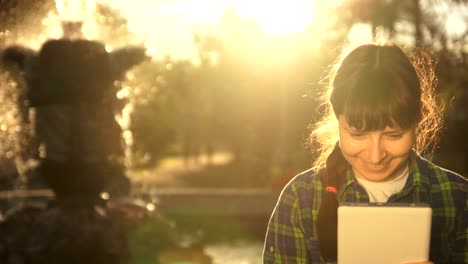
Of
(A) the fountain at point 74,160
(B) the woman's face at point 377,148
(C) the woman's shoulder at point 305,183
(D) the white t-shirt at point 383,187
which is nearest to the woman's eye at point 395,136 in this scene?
(B) the woman's face at point 377,148

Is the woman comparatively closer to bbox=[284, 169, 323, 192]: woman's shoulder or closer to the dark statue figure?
bbox=[284, 169, 323, 192]: woman's shoulder

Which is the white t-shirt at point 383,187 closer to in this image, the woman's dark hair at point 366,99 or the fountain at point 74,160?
the woman's dark hair at point 366,99

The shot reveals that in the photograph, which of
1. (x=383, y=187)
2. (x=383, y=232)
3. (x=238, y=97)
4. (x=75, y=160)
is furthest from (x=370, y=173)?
(x=238, y=97)

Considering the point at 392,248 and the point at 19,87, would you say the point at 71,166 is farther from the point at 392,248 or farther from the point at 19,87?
the point at 392,248

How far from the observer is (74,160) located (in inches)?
344

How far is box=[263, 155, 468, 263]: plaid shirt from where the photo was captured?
10.2ft

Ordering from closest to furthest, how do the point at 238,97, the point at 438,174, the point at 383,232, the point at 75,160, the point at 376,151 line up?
the point at 383,232 → the point at 376,151 → the point at 438,174 → the point at 75,160 → the point at 238,97

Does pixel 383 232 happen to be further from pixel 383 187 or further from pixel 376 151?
pixel 383 187

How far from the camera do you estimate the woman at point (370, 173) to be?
2947 millimetres

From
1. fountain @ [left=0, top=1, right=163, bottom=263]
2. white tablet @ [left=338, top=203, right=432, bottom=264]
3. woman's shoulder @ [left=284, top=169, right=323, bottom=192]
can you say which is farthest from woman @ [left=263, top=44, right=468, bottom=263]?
fountain @ [left=0, top=1, right=163, bottom=263]

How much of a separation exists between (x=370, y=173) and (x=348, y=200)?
0.14 meters

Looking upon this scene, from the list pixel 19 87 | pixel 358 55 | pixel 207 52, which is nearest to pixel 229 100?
pixel 207 52

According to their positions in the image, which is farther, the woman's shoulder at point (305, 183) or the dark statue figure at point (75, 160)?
the dark statue figure at point (75, 160)

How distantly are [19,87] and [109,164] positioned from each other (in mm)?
2705
